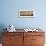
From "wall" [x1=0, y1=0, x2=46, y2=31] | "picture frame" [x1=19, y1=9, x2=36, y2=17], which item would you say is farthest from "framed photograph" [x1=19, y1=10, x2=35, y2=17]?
"wall" [x1=0, y1=0, x2=46, y2=31]

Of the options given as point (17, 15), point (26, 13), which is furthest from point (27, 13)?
point (17, 15)

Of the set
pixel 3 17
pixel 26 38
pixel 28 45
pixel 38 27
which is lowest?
pixel 28 45

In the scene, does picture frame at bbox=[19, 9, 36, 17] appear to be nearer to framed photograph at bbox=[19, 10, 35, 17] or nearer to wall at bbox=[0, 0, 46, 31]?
framed photograph at bbox=[19, 10, 35, 17]

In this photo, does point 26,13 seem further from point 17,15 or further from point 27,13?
point 17,15

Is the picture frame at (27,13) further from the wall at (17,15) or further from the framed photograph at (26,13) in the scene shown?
the wall at (17,15)

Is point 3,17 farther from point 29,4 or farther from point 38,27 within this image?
point 38,27

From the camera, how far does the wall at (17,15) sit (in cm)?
381

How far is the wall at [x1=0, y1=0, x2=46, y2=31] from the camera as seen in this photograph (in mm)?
3812

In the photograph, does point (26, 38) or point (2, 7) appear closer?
point (26, 38)

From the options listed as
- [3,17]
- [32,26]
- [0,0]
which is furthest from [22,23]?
[0,0]

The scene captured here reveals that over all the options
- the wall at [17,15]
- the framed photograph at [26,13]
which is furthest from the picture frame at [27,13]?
the wall at [17,15]

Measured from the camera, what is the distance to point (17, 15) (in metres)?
3.83

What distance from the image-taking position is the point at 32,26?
3.87 meters

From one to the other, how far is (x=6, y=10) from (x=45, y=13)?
1271 mm
